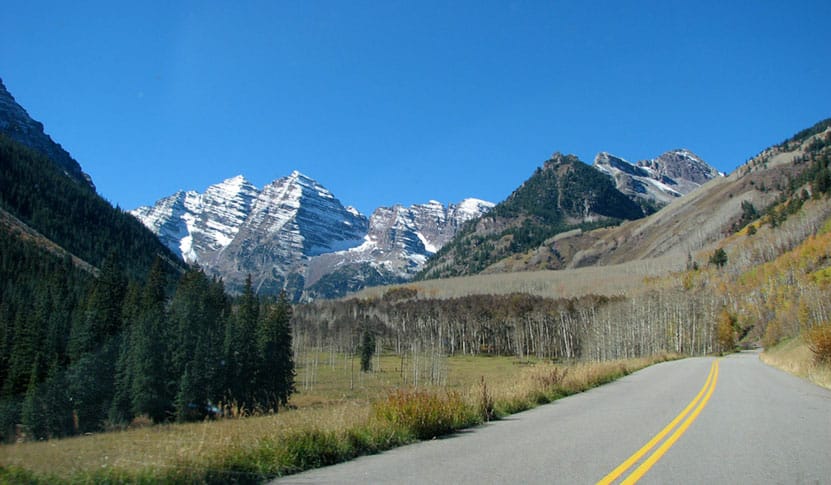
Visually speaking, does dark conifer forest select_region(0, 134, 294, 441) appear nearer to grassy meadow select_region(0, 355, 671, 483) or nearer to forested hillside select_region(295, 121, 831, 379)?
forested hillside select_region(295, 121, 831, 379)

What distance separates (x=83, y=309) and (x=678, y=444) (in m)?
60.5

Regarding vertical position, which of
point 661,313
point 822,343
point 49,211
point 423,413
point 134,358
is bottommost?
point 423,413

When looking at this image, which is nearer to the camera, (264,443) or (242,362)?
(264,443)

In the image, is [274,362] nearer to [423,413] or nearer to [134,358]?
[134,358]

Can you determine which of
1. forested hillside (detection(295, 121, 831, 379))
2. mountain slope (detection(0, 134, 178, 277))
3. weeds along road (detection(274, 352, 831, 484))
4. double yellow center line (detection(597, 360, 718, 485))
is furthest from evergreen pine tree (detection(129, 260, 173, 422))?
mountain slope (detection(0, 134, 178, 277))

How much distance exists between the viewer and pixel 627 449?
8.29 m

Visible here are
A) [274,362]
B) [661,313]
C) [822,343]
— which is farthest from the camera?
[661,313]

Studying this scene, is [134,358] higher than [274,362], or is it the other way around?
[134,358]

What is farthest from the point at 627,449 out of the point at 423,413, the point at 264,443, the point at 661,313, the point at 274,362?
the point at 661,313

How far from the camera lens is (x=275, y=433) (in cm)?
832

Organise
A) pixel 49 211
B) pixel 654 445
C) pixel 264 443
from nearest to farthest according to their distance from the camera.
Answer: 1. pixel 264 443
2. pixel 654 445
3. pixel 49 211

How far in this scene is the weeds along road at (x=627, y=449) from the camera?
6695 mm

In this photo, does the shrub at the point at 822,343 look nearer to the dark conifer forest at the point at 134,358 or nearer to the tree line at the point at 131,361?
the dark conifer forest at the point at 134,358

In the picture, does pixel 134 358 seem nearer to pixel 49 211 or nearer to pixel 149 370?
pixel 149 370
